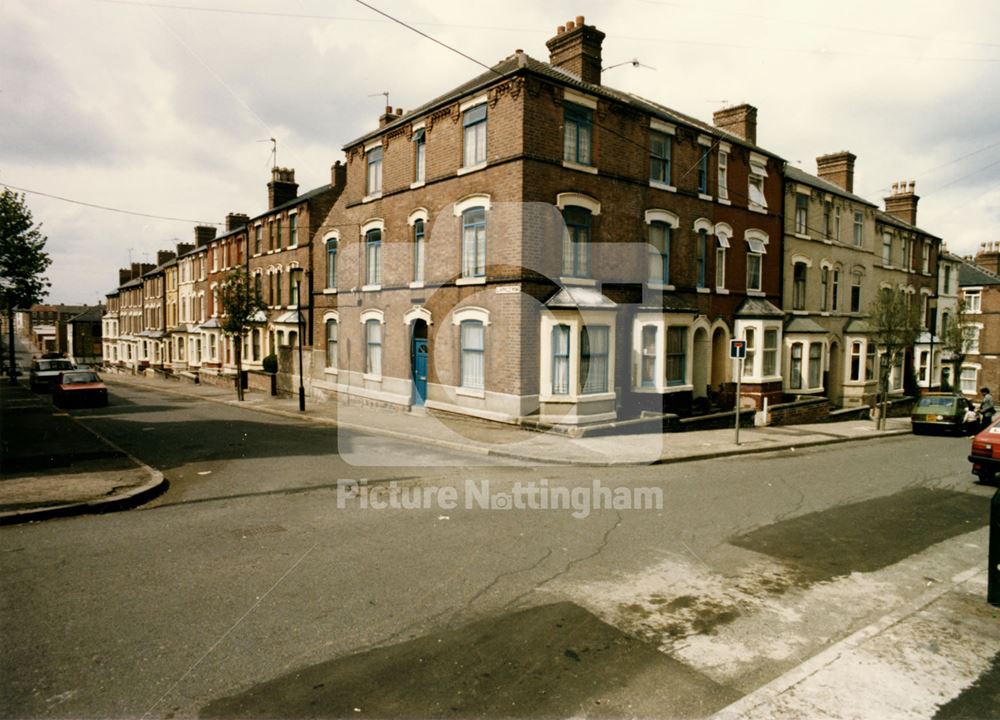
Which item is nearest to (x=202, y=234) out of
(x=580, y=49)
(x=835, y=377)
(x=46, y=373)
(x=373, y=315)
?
(x=46, y=373)

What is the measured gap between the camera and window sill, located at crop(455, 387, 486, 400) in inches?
730

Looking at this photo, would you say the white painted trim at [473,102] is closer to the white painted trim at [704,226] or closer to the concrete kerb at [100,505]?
the white painted trim at [704,226]

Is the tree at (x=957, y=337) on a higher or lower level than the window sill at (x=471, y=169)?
lower

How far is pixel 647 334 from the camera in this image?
19.7m

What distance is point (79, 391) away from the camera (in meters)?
25.3

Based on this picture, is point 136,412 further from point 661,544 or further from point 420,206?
point 661,544

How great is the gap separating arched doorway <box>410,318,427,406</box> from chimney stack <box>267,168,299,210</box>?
17.4 meters

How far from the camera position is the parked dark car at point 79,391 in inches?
989

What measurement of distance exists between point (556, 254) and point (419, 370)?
6.69m

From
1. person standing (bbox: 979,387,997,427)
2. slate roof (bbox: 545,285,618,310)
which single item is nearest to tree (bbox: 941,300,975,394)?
person standing (bbox: 979,387,997,427)

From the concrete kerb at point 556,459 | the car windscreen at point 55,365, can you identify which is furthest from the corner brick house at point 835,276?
the car windscreen at point 55,365

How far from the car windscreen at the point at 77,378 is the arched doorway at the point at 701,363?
25375 millimetres

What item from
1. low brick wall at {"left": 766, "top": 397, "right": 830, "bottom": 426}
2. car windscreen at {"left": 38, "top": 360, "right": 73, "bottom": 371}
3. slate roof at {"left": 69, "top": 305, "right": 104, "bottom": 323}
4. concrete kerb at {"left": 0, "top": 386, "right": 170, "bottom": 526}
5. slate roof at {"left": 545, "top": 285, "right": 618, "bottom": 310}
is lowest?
low brick wall at {"left": 766, "top": 397, "right": 830, "bottom": 426}

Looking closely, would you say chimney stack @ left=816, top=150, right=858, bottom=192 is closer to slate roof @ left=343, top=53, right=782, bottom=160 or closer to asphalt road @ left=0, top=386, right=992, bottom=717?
slate roof @ left=343, top=53, right=782, bottom=160
